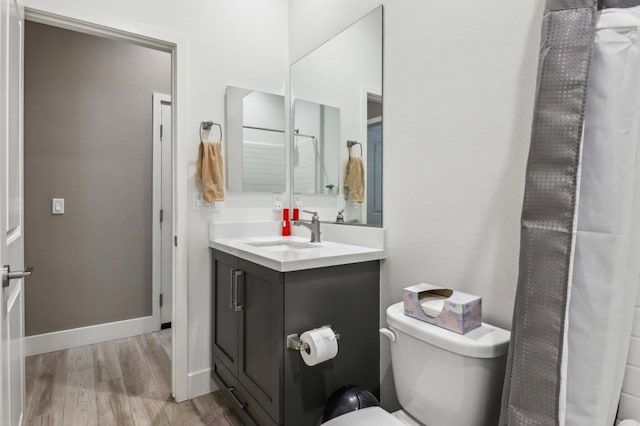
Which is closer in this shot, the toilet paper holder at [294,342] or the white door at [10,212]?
the white door at [10,212]

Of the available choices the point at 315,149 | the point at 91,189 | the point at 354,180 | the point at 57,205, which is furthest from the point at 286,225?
the point at 57,205

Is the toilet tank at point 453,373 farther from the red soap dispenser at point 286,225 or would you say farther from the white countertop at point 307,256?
the red soap dispenser at point 286,225

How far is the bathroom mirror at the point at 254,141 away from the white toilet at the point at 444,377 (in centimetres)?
139

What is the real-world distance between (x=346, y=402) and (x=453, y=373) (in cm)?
52

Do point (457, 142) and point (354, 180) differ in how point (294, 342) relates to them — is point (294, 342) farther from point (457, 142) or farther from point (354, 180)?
point (457, 142)

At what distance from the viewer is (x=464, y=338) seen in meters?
1.06

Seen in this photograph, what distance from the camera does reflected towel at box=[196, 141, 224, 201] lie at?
2.06 metres

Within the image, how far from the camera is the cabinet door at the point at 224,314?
1.85 meters

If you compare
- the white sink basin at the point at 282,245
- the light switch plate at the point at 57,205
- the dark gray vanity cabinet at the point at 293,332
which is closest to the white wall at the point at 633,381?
the dark gray vanity cabinet at the point at 293,332

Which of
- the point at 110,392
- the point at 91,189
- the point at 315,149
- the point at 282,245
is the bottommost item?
the point at 110,392

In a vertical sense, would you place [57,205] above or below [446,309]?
above

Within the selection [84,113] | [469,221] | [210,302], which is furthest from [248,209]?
[84,113]

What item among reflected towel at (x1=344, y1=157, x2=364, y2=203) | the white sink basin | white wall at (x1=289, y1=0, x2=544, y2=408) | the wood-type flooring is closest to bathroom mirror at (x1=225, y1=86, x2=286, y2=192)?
the white sink basin

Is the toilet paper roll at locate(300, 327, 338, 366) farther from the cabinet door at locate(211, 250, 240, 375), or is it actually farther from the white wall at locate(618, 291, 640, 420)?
the white wall at locate(618, 291, 640, 420)
